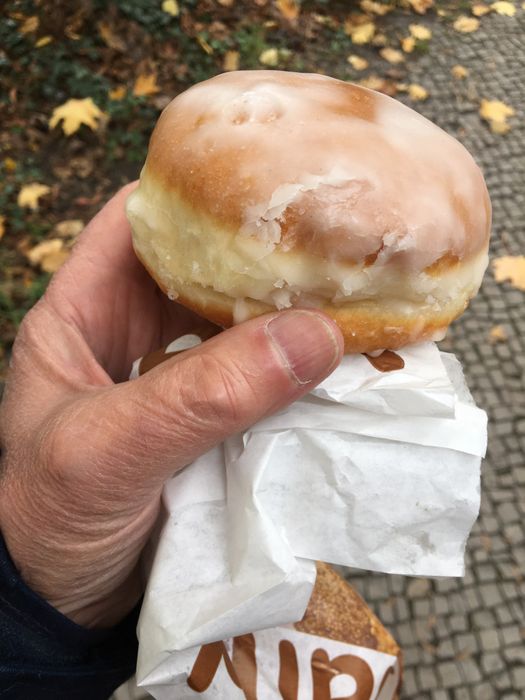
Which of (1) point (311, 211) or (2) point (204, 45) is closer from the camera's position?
(1) point (311, 211)

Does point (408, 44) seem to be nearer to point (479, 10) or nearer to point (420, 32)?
point (420, 32)

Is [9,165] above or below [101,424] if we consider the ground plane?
below

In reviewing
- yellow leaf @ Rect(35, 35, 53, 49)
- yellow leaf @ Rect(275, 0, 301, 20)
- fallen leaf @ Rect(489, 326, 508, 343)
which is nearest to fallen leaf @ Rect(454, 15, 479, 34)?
yellow leaf @ Rect(275, 0, 301, 20)

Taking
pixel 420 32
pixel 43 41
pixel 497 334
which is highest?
pixel 43 41

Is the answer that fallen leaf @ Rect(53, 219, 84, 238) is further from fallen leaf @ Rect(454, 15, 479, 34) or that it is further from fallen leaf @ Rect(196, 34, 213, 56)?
fallen leaf @ Rect(454, 15, 479, 34)

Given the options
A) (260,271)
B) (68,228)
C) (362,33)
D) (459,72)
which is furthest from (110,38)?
(260,271)

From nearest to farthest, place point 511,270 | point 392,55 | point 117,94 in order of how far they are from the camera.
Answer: point 511,270
point 117,94
point 392,55

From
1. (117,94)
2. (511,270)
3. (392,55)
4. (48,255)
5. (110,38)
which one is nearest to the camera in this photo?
(48,255)
